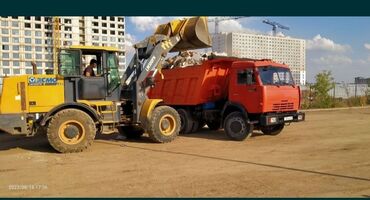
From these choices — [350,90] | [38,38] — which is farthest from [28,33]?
[350,90]

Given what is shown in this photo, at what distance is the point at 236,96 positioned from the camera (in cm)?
1408

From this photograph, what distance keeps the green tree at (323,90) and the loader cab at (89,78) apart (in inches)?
810

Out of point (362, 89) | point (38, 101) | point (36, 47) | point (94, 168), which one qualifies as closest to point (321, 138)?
point (94, 168)

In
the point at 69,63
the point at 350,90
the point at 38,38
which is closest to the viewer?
the point at 69,63

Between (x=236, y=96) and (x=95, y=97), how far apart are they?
4.72 m

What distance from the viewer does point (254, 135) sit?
49.6 ft

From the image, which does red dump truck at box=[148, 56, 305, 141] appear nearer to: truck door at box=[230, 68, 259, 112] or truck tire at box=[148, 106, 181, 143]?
truck door at box=[230, 68, 259, 112]

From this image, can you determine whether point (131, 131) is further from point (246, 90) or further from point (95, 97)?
point (246, 90)

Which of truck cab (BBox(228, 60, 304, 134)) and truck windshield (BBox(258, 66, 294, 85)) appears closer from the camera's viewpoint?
truck cab (BBox(228, 60, 304, 134))

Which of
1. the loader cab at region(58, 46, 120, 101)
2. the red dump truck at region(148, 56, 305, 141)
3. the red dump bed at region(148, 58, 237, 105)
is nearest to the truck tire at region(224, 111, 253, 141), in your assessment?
the red dump truck at region(148, 56, 305, 141)

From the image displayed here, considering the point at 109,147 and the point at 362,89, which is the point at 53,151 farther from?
the point at 362,89

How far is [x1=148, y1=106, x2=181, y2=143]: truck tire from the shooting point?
43.5 feet

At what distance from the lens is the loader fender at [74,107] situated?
11547mm

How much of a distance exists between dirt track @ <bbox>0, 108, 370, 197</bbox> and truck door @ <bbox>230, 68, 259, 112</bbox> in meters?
1.28
